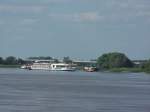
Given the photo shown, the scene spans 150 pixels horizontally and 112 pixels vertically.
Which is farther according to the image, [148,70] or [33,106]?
[148,70]

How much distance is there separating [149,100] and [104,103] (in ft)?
20.7

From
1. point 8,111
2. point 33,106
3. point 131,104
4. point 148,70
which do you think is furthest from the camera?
point 148,70

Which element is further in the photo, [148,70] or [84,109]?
[148,70]

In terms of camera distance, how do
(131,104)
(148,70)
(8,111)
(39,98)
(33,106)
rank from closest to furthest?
(8,111) < (33,106) < (131,104) < (39,98) < (148,70)

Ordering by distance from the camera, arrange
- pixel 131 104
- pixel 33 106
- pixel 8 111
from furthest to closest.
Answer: pixel 131 104 < pixel 33 106 < pixel 8 111

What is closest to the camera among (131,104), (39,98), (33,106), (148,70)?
(33,106)

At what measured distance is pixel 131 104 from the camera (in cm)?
5794

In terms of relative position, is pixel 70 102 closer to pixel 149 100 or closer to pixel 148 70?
pixel 149 100

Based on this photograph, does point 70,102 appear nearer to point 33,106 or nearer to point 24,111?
point 33,106

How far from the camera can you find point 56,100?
60.9 m

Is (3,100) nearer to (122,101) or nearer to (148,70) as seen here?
(122,101)

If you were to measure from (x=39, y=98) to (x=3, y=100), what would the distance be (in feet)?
13.3

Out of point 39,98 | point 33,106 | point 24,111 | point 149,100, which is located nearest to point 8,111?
point 24,111

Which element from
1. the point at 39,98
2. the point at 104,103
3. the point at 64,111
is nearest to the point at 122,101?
the point at 104,103
